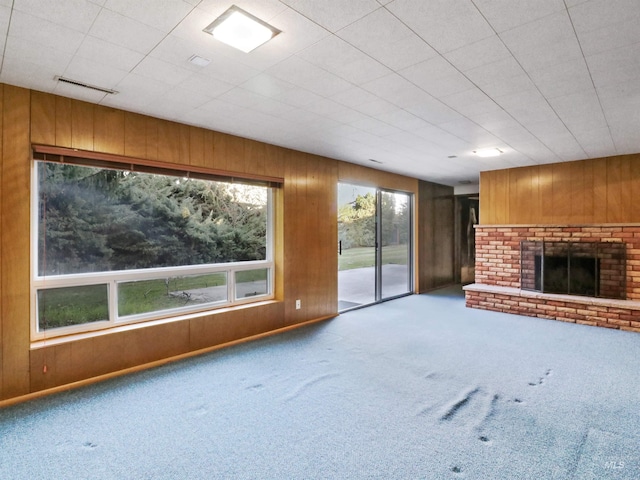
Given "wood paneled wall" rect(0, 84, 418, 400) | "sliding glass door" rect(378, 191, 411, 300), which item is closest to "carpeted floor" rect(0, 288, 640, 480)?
"wood paneled wall" rect(0, 84, 418, 400)

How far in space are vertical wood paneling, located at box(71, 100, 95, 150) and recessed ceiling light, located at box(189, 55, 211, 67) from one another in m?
1.38

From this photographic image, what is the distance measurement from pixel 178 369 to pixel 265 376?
2.91ft

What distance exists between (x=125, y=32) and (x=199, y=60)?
47 centimetres

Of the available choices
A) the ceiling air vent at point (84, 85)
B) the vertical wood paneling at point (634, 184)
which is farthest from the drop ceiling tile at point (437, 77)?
the vertical wood paneling at point (634, 184)

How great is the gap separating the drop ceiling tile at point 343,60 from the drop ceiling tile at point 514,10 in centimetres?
75

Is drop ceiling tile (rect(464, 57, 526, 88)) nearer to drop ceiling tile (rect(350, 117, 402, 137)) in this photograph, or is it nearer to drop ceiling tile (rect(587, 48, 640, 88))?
drop ceiling tile (rect(587, 48, 640, 88))

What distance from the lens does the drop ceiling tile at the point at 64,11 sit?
1.76 metres

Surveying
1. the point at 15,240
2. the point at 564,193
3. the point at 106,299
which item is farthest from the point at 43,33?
the point at 564,193

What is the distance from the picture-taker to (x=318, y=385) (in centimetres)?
300

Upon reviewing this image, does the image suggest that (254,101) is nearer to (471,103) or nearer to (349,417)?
(471,103)

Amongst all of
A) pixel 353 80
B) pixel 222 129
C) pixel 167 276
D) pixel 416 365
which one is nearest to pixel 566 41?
pixel 353 80

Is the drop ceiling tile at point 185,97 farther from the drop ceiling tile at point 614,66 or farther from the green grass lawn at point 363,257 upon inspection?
the green grass lawn at point 363,257

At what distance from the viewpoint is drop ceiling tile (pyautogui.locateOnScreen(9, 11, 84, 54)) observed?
1.90 m

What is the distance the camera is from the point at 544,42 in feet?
6.93
